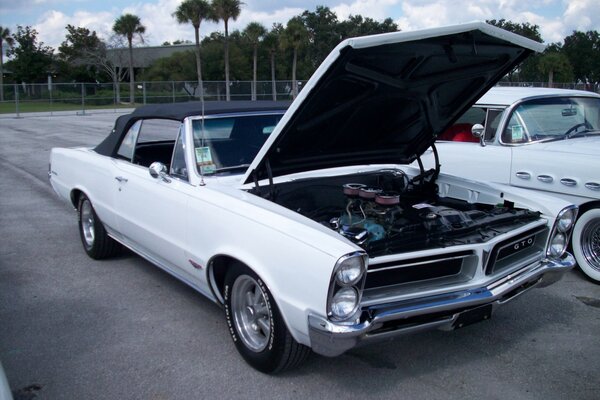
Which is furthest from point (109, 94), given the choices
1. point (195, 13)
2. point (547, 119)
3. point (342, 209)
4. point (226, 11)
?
point (342, 209)

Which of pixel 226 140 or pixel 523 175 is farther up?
pixel 226 140

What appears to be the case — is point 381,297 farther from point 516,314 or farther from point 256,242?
point 516,314

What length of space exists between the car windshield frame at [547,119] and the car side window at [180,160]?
3.43 meters

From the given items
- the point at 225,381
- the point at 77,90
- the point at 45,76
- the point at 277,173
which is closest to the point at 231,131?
the point at 277,173

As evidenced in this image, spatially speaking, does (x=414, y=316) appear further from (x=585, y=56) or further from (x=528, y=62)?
(x=585, y=56)

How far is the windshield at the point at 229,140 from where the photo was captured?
4.00m

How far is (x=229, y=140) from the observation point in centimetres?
421

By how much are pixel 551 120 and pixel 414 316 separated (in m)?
4.08

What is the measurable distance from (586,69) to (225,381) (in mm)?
49352

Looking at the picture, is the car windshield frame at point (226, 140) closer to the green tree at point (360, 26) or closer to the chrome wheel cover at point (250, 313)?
the chrome wheel cover at point (250, 313)

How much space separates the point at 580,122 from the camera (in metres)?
6.15

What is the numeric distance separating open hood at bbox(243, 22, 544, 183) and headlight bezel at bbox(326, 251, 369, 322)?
3.44ft

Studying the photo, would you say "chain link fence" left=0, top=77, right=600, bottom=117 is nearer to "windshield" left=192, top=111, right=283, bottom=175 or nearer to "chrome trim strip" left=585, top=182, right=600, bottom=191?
"windshield" left=192, top=111, right=283, bottom=175

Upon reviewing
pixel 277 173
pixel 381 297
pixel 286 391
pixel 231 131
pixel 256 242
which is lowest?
pixel 286 391
